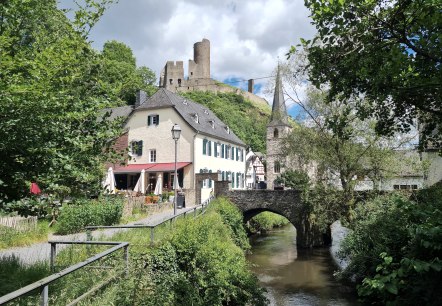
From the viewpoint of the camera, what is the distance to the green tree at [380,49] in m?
6.04

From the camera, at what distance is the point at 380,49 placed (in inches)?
267

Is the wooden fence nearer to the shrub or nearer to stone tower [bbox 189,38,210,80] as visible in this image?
the shrub

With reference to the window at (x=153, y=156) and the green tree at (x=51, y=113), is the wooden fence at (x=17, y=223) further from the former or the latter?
the window at (x=153, y=156)

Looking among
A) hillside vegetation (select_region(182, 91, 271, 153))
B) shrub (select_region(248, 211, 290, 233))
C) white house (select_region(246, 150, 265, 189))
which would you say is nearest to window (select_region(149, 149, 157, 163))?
shrub (select_region(248, 211, 290, 233))

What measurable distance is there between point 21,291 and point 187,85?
9298 centimetres

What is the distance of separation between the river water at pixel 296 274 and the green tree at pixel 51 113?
9.96 m

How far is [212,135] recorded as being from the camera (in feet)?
118

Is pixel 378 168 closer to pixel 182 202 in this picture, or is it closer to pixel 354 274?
pixel 354 274

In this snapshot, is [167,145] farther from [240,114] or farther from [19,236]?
[240,114]

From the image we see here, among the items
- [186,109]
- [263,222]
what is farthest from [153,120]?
[263,222]

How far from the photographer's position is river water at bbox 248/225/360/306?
1516 cm

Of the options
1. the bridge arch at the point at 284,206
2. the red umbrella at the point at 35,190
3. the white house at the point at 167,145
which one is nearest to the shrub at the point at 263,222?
the white house at the point at 167,145

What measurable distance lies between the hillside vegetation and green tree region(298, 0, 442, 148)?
6618cm

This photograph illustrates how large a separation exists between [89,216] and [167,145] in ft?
61.2
